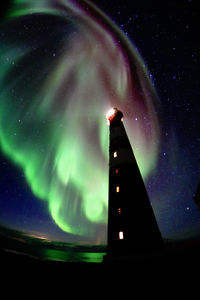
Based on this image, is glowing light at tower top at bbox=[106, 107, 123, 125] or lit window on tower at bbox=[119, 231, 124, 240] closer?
lit window on tower at bbox=[119, 231, 124, 240]

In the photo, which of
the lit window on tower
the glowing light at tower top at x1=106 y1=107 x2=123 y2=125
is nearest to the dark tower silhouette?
the lit window on tower

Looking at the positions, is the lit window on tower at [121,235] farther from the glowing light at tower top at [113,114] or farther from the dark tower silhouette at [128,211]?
the glowing light at tower top at [113,114]

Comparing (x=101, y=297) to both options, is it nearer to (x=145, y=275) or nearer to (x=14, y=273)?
(x=145, y=275)

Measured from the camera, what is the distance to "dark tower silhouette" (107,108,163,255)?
1042 cm

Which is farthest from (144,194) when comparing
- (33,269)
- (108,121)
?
(108,121)

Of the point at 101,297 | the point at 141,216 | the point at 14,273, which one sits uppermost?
the point at 141,216

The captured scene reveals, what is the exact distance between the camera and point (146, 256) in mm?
9500

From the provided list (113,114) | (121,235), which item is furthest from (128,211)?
(113,114)

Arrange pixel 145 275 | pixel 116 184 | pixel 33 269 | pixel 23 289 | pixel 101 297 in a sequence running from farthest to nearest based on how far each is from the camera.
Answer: pixel 116 184 < pixel 145 275 < pixel 101 297 < pixel 33 269 < pixel 23 289

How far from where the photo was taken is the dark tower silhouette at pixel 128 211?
1042 centimetres

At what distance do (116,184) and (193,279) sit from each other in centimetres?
929

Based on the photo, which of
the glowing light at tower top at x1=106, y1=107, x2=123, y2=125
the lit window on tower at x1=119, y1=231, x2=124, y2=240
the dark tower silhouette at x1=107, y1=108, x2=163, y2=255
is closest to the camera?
the dark tower silhouette at x1=107, y1=108, x2=163, y2=255

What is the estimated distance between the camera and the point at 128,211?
11.7 meters

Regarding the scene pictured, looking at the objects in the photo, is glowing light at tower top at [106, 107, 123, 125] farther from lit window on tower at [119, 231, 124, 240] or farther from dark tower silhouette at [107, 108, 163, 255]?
lit window on tower at [119, 231, 124, 240]
